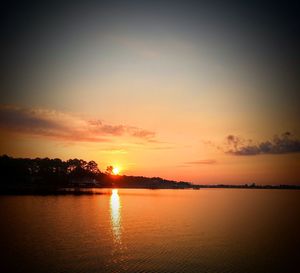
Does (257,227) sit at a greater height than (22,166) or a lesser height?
lesser

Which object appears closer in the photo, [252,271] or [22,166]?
[252,271]

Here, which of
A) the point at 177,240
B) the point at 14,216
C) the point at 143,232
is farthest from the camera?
the point at 14,216

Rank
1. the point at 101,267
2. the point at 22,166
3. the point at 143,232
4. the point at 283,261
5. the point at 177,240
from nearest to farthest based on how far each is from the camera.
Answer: the point at 101,267 < the point at 283,261 < the point at 177,240 < the point at 143,232 < the point at 22,166

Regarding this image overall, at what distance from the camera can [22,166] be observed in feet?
598

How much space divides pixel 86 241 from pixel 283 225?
50.1 metres

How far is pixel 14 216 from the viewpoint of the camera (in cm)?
6344

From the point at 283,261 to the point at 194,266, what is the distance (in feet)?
45.5

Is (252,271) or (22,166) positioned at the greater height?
(22,166)

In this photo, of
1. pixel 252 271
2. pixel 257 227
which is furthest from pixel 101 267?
pixel 257 227

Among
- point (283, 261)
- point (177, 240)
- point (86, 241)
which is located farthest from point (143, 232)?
point (283, 261)

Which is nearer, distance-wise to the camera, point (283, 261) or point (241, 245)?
point (283, 261)

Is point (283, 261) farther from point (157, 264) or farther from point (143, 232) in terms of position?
point (143, 232)

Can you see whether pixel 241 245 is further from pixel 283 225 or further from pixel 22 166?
pixel 22 166

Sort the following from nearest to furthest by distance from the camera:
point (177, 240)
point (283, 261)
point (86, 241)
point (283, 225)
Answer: point (283, 261), point (86, 241), point (177, 240), point (283, 225)
